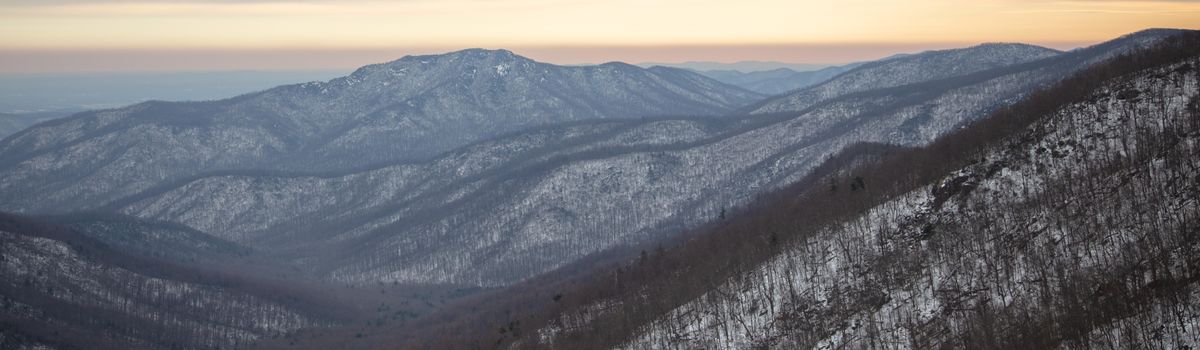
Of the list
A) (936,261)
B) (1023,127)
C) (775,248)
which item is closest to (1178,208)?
(936,261)

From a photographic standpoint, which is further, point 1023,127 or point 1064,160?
point 1023,127

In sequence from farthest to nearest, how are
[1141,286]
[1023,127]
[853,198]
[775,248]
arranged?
[853,198] → [775,248] → [1023,127] → [1141,286]

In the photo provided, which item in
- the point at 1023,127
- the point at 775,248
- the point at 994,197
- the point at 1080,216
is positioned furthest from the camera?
the point at 775,248

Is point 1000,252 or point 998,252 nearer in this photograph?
point 1000,252

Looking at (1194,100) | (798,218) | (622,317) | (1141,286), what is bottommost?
(622,317)

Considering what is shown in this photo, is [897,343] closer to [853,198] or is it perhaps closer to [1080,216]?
[1080,216]

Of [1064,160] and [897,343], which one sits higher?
[1064,160]

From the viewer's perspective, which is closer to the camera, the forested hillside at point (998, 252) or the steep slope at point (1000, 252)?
the steep slope at point (1000, 252)

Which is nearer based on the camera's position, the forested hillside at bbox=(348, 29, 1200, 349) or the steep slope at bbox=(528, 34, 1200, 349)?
the steep slope at bbox=(528, 34, 1200, 349)
